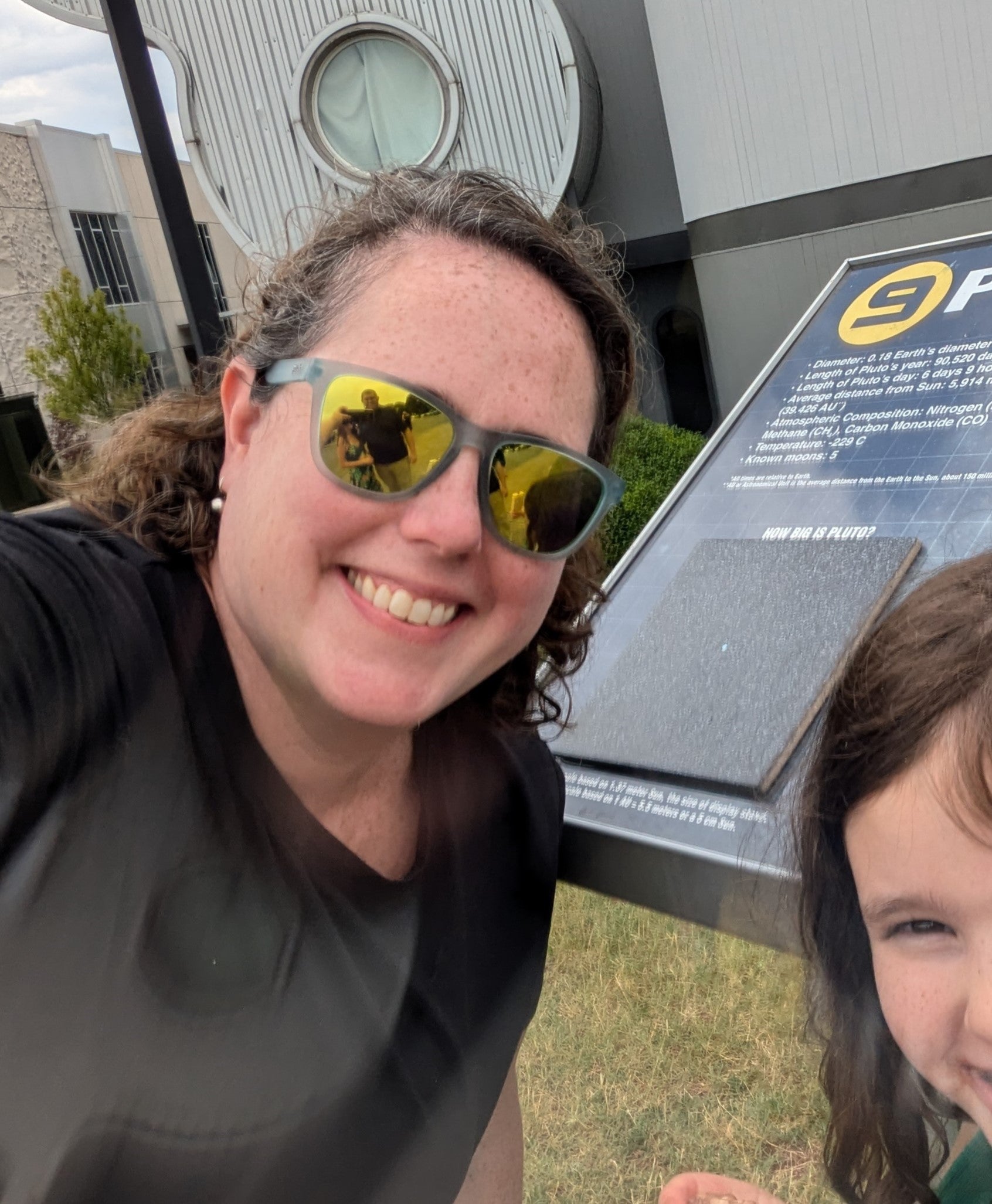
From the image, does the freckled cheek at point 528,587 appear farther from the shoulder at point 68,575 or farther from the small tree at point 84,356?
the small tree at point 84,356

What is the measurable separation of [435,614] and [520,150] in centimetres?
653

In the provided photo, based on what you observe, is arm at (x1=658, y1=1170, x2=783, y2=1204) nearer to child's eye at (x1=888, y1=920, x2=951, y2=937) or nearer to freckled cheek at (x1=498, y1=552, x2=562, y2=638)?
child's eye at (x1=888, y1=920, x2=951, y2=937)

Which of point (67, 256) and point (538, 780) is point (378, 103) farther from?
point (538, 780)

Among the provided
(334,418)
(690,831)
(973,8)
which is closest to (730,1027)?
(690,831)

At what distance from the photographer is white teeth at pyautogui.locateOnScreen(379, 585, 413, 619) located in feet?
4.05

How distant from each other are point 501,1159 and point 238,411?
1.24 meters

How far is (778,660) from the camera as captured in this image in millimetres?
1765

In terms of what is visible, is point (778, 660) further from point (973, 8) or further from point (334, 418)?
point (973, 8)

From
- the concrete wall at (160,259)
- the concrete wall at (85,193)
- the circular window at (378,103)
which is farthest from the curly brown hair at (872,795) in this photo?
the circular window at (378,103)

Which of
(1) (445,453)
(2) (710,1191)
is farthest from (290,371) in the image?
(2) (710,1191)

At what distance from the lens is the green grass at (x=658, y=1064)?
146 cm

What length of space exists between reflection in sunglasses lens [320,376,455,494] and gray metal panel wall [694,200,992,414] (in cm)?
493

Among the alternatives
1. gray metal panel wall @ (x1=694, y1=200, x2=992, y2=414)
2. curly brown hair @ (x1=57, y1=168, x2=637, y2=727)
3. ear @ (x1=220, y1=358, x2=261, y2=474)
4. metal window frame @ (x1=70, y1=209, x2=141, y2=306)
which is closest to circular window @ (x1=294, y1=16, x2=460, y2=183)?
gray metal panel wall @ (x1=694, y1=200, x2=992, y2=414)

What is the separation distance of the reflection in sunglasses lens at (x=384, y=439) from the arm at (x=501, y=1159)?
3.35 feet
